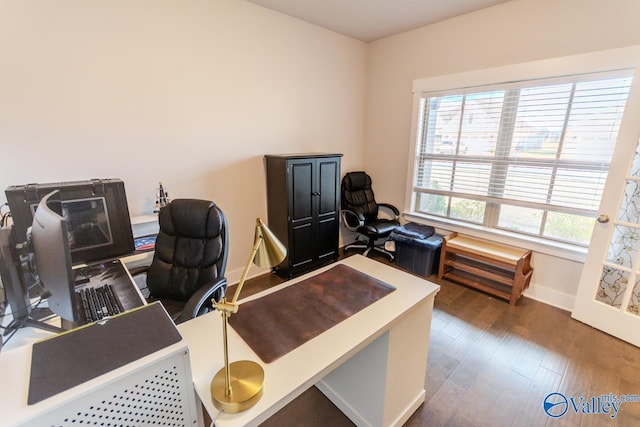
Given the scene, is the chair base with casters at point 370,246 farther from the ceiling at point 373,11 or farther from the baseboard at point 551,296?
the ceiling at point 373,11

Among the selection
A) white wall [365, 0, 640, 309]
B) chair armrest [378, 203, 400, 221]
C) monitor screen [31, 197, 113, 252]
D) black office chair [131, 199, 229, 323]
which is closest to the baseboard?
white wall [365, 0, 640, 309]

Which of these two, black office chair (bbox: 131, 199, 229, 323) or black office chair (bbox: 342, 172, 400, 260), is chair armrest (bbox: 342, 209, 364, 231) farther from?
black office chair (bbox: 131, 199, 229, 323)

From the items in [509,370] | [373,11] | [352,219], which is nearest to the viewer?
[509,370]

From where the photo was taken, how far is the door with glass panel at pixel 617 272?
2.22m

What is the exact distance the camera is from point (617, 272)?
237cm

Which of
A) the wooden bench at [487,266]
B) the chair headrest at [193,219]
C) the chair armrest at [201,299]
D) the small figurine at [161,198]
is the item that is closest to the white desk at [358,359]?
the chair armrest at [201,299]

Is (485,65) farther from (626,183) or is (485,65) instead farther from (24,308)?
(24,308)

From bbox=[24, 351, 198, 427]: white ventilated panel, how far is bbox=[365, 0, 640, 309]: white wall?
3.24 metres

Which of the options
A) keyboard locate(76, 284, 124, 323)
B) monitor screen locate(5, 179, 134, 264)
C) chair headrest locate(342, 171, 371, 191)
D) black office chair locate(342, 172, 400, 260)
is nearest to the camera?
keyboard locate(76, 284, 124, 323)

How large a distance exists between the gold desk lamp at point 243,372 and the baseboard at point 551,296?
9.97 ft

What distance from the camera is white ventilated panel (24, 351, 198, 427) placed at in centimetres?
66

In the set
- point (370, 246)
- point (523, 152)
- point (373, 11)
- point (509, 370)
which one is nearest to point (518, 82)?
point (523, 152)

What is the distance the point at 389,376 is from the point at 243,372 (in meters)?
0.81

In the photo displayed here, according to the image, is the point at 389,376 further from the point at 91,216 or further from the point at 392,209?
the point at 392,209
